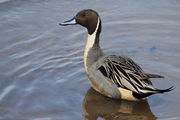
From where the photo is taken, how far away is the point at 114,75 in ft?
19.4

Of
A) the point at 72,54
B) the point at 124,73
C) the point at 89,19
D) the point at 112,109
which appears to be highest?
the point at 89,19

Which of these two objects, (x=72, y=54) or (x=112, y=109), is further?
(x=72, y=54)

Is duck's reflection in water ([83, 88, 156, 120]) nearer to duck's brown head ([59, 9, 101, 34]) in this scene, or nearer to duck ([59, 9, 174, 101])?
duck ([59, 9, 174, 101])

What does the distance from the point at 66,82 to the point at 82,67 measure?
0.50 m

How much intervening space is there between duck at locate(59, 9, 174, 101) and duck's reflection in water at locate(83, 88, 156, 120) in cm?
8

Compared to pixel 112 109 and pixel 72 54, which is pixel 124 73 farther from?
pixel 72 54

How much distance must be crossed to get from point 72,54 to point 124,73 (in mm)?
1309

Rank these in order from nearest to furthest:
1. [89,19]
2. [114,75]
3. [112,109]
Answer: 1. [112,109]
2. [114,75]
3. [89,19]

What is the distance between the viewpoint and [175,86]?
6.14 metres

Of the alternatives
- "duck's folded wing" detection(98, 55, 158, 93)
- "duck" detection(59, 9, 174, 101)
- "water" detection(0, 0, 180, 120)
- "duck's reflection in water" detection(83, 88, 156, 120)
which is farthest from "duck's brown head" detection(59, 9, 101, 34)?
"duck's reflection in water" detection(83, 88, 156, 120)

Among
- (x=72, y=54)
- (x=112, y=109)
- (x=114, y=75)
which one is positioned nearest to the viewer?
(x=112, y=109)

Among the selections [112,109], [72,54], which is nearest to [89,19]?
[72,54]

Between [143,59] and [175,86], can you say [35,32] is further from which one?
[175,86]

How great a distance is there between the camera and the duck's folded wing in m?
5.76
